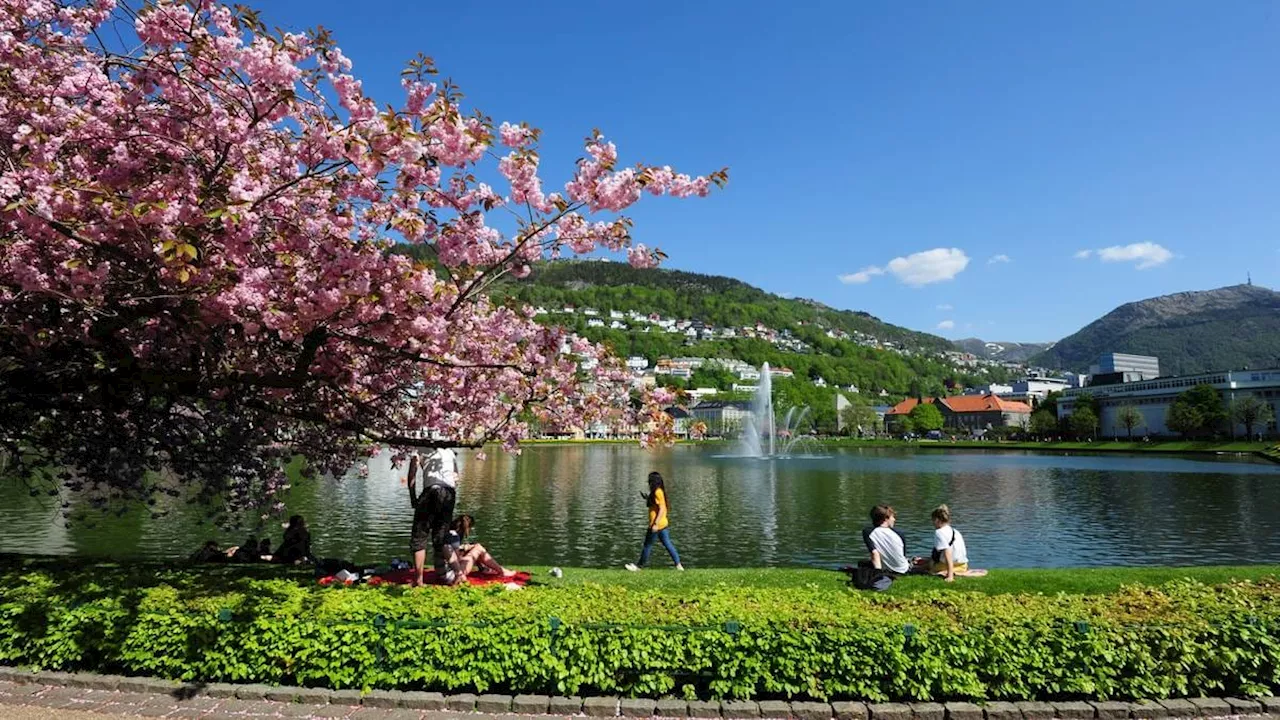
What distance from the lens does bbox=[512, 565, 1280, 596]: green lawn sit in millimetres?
11453

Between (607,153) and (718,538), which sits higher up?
(607,153)

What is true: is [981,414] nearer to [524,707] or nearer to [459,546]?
[459,546]

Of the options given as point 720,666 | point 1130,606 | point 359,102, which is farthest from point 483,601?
point 1130,606

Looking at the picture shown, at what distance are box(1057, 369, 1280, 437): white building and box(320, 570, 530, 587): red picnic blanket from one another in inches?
5428

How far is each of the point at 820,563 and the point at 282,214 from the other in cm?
1504

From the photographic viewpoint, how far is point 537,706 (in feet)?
24.8

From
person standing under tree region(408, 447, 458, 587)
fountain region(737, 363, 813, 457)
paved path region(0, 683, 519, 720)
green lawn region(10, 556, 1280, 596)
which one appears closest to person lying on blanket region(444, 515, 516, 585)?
person standing under tree region(408, 447, 458, 587)

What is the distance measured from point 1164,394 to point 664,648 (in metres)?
169

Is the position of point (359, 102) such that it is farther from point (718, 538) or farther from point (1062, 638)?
point (718, 538)

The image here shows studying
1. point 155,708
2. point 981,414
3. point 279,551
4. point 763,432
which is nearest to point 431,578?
point 155,708

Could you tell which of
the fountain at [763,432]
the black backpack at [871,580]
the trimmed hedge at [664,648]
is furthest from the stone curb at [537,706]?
the fountain at [763,432]

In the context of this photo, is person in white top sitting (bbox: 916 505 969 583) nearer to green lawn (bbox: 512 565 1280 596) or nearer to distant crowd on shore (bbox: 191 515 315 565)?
green lawn (bbox: 512 565 1280 596)

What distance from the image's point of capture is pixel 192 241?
6375 millimetres

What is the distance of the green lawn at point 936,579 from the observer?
11453 mm
